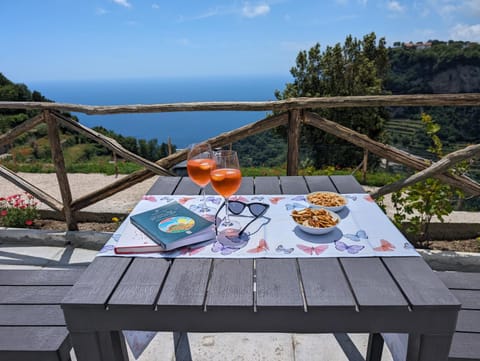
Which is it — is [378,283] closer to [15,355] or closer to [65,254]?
[15,355]

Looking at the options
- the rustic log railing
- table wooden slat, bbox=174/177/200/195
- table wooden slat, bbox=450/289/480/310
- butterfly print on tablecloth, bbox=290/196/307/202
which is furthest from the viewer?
the rustic log railing

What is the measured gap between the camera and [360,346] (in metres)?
1.76

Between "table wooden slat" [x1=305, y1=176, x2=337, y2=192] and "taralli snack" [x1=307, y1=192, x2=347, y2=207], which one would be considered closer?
"taralli snack" [x1=307, y1=192, x2=347, y2=207]

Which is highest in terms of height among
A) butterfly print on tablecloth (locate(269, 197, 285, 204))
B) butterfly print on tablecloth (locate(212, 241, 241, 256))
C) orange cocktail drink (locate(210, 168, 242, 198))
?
orange cocktail drink (locate(210, 168, 242, 198))

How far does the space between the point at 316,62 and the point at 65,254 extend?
660 inches

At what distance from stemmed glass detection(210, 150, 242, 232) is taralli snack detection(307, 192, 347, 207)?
1.07 feet

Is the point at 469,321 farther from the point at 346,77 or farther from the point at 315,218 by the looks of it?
the point at 346,77

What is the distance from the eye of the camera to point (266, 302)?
31.5 inches

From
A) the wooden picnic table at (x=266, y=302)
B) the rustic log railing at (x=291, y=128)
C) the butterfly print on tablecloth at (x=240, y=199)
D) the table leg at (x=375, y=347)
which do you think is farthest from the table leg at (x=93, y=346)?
the rustic log railing at (x=291, y=128)

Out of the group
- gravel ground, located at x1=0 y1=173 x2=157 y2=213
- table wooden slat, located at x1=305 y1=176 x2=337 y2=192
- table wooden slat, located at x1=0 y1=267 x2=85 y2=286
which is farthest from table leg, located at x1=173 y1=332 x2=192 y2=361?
gravel ground, located at x1=0 y1=173 x2=157 y2=213

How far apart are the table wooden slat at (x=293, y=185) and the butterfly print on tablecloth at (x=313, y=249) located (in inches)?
19.9

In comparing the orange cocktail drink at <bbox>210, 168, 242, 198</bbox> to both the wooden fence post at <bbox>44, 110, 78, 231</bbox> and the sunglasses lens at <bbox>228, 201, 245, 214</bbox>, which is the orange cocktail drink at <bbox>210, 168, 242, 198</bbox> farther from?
the wooden fence post at <bbox>44, 110, 78, 231</bbox>

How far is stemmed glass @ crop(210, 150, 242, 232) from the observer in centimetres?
107

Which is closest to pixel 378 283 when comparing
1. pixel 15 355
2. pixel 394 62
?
pixel 15 355
